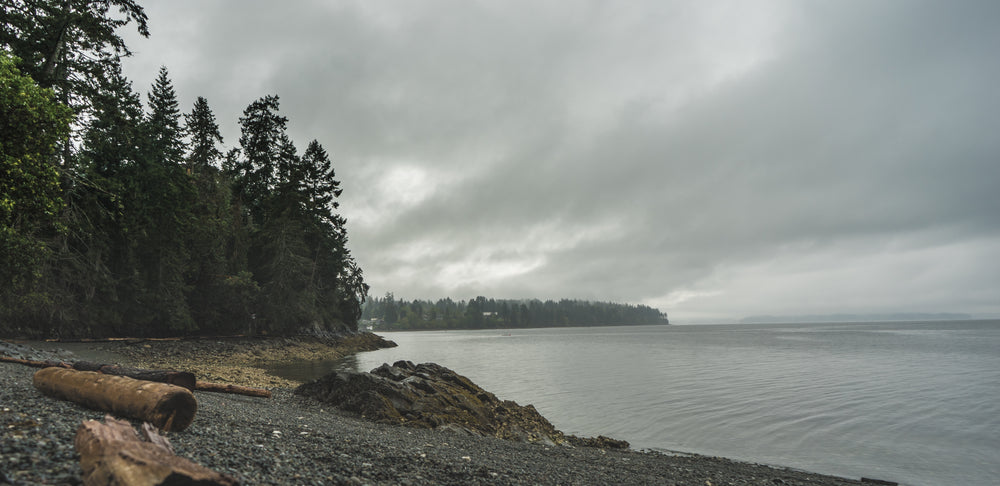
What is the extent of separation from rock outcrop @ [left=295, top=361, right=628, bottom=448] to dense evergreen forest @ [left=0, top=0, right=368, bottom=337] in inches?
452

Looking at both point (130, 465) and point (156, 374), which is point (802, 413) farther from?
point (156, 374)

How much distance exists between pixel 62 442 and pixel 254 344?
40.9 m

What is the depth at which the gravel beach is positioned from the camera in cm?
533

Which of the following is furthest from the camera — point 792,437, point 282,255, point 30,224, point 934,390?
point 282,255

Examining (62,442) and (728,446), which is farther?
(728,446)

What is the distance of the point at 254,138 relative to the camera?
51344 millimetres

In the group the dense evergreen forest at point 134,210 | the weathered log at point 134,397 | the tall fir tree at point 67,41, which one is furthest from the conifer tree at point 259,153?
the weathered log at point 134,397

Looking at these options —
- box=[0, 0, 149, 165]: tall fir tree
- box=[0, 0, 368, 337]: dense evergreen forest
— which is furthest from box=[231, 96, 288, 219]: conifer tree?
box=[0, 0, 149, 165]: tall fir tree

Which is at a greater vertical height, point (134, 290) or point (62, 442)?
point (134, 290)

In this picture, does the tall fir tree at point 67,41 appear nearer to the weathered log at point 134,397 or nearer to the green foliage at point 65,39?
the green foliage at point 65,39

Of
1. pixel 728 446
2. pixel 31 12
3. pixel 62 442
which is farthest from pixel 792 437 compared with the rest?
pixel 31 12

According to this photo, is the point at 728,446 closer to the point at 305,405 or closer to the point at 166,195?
the point at 305,405

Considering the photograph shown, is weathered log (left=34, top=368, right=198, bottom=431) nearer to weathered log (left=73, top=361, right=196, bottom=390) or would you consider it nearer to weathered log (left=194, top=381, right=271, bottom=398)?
weathered log (left=73, top=361, right=196, bottom=390)

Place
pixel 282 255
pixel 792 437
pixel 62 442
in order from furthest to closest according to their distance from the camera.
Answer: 1. pixel 282 255
2. pixel 792 437
3. pixel 62 442
